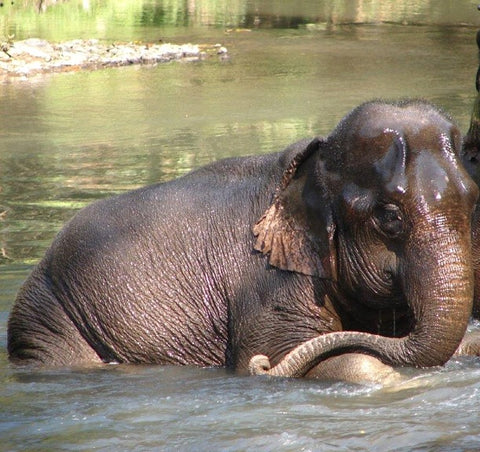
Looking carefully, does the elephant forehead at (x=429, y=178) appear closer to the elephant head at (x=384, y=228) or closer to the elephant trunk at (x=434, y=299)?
the elephant head at (x=384, y=228)

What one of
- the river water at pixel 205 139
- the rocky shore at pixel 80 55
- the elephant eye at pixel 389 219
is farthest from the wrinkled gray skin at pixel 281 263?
the rocky shore at pixel 80 55

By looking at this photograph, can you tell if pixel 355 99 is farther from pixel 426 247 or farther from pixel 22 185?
pixel 426 247

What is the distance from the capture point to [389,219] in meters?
6.20

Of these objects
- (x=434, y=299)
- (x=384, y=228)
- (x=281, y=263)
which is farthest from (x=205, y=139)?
(x=434, y=299)

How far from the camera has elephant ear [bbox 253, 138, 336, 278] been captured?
6.52 metres

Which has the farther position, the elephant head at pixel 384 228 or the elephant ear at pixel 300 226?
the elephant ear at pixel 300 226

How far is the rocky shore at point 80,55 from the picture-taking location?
22.7 meters

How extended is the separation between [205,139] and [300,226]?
361 inches

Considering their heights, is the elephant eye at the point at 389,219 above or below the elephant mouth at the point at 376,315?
above

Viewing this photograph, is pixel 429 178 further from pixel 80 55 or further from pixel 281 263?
pixel 80 55

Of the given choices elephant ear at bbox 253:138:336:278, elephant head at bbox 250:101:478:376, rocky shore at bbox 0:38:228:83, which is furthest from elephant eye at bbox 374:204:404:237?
rocky shore at bbox 0:38:228:83

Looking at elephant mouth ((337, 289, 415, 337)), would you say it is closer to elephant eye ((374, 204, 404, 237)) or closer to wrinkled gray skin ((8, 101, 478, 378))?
wrinkled gray skin ((8, 101, 478, 378))

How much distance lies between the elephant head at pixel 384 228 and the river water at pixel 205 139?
280 millimetres

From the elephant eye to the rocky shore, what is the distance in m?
16.3
